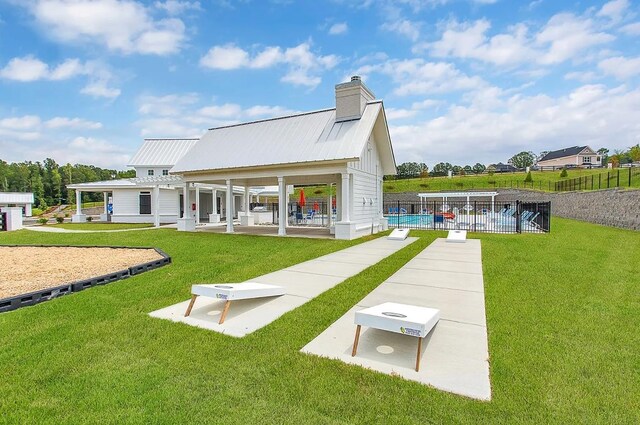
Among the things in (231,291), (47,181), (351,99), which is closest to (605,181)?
(351,99)

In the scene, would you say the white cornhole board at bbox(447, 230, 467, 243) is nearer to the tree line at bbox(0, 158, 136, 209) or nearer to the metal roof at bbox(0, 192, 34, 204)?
the metal roof at bbox(0, 192, 34, 204)

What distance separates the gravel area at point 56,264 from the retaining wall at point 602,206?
20.4 m

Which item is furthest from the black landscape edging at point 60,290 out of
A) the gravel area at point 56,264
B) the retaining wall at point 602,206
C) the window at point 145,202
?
the window at point 145,202

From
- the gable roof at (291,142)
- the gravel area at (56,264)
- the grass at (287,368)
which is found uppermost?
the gable roof at (291,142)

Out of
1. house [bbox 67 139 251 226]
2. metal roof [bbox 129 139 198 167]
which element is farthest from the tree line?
house [bbox 67 139 251 226]

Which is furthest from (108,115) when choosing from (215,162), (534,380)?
(534,380)

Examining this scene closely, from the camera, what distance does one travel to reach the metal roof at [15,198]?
49062 millimetres

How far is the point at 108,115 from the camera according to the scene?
22.8 m

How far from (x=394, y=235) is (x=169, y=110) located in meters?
18.2

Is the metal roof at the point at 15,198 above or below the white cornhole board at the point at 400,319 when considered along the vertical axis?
above

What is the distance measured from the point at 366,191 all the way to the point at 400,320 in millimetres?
14387

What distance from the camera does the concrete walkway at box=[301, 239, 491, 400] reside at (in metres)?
3.24

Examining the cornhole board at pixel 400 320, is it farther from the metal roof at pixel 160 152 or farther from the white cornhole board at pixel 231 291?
the metal roof at pixel 160 152

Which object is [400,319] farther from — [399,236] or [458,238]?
[399,236]
